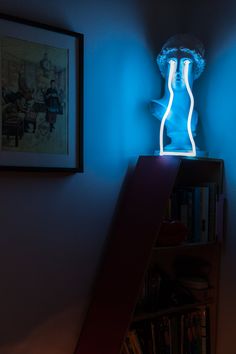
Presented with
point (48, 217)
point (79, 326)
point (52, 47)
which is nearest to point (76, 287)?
point (79, 326)

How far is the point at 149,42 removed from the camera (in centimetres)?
213

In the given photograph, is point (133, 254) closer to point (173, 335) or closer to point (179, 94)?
point (173, 335)

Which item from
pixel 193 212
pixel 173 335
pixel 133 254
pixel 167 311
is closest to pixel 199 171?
pixel 193 212

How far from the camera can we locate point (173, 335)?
1949 millimetres

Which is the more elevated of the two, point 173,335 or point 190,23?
point 190,23

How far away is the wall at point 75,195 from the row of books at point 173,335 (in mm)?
274

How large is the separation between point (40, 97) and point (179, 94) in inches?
27.0

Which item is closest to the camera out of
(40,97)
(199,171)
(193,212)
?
(40,97)

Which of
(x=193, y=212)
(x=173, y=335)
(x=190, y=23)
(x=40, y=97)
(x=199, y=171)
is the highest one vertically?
(x=190, y=23)

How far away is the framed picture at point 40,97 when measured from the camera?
165cm

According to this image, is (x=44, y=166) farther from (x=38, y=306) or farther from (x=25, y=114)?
(x=38, y=306)

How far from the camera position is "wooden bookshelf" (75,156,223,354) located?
175cm

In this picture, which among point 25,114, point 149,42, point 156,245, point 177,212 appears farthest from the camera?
point 149,42

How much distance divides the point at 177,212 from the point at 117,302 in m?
0.52
